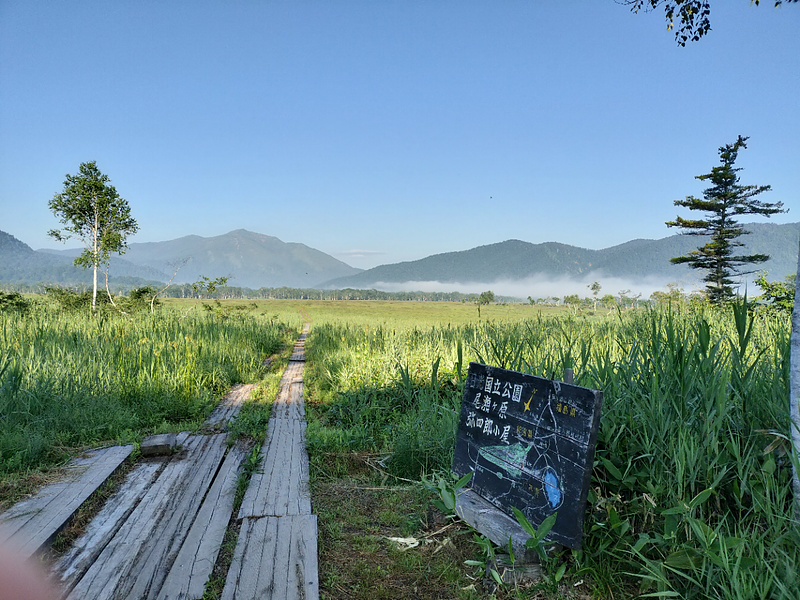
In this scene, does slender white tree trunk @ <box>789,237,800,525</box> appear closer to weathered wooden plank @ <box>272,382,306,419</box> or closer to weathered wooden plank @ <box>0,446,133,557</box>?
weathered wooden plank @ <box>0,446,133,557</box>

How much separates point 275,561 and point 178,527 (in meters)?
0.96

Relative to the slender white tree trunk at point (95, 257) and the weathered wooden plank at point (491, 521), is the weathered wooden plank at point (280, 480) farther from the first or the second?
the slender white tree trunk at point (95, 257)

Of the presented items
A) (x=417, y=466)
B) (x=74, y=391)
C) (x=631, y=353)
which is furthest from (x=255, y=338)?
(x=631, y=353)

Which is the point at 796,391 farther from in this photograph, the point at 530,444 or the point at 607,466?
the point at 530,444

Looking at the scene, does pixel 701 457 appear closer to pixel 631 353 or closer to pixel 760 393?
pixel 760 393

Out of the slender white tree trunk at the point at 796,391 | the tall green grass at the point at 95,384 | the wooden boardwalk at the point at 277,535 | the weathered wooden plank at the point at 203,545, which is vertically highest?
the slender white tree trunk at the point at 796,391

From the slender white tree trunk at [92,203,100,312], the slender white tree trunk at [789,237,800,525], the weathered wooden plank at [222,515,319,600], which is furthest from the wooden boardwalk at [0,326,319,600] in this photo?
the slender white tree trunk at [92,203,100,312]

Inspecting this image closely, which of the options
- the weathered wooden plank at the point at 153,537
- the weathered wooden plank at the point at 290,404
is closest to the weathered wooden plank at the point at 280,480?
the weathered wooden plank at the point at 153,537

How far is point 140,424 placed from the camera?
19.2 ft

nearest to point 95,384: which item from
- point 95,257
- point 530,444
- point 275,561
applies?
point 275,561

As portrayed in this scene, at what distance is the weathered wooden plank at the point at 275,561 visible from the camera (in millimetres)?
2541

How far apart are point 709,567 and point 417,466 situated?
2.56 m

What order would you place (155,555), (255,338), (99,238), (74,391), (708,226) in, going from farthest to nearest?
(708,226)
(99,238)
(255,338)
(74,391)
(155,555)

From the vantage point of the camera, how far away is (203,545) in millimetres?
3064
